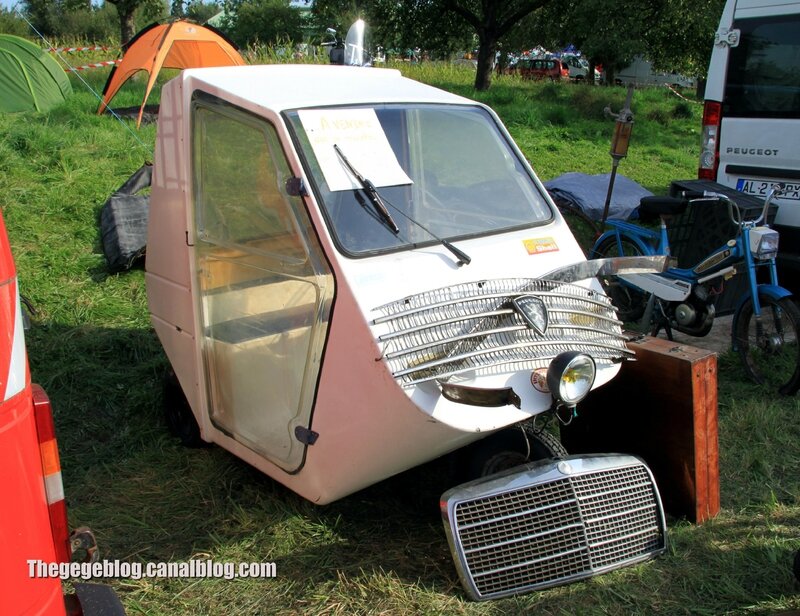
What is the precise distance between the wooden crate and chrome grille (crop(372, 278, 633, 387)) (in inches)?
12.5

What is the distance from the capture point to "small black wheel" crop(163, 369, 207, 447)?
13.1 ft

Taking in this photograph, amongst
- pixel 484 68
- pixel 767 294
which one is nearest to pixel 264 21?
pixel 484 68

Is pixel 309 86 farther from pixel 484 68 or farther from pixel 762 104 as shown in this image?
pixel 484 68

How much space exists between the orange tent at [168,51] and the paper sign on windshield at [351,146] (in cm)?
748

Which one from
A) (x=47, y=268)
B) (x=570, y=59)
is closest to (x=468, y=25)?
(x=47, y=268)

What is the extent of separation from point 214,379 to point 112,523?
2.59 feet

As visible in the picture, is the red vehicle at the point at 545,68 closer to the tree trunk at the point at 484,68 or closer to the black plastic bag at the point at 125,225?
the tree trunk at the point at 484,68

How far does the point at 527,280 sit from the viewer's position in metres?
2.99

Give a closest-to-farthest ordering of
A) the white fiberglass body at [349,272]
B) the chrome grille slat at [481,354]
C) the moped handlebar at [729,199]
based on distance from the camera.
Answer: the chrome grille slat at [481,354] < the white fiberglass body at [349,272] < the moped handlebar at [729,199]

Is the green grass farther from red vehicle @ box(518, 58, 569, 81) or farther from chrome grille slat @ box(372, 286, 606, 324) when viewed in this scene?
red vehicle @ box(518, 58, 569, 81)

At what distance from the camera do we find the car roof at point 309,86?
308cm

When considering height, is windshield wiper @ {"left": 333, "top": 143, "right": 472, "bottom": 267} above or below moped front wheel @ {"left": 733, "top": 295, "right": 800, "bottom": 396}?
above

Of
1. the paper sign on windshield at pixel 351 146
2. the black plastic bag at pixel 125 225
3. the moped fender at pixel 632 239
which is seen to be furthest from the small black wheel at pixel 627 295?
the black plastic bag at pixel 125 225

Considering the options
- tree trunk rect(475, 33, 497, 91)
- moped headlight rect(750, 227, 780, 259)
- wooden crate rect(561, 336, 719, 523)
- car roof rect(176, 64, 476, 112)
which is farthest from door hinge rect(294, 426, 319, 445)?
tree trunk rect(475, 33, 497, 91)
